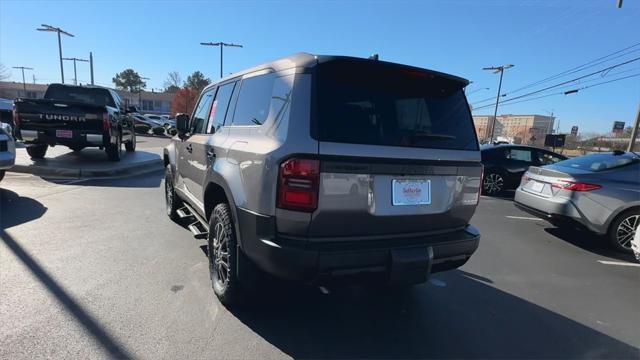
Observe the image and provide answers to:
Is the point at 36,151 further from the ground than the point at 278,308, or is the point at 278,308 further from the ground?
the point at 36,151

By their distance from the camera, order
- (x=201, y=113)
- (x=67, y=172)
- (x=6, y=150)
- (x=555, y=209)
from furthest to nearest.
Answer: (x=67, y=172), (x=6, y=150), (x=555, y=209), (x=201, y=113)

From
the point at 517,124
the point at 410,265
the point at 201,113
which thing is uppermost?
the point at 517,124

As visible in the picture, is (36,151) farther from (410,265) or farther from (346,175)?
(410,265)

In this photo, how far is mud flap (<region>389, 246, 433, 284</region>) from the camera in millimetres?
2400

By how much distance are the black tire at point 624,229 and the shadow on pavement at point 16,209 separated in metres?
8.07

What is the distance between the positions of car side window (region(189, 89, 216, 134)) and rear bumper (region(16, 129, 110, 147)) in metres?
5.79

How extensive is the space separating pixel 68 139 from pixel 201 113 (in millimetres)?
6316

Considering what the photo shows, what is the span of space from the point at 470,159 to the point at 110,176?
8.70 meters

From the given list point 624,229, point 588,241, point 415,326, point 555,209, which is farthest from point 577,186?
point 415,326

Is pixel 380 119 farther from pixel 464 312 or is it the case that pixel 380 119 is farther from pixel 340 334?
pixel 464 312

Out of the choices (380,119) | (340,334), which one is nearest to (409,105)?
(380,119)

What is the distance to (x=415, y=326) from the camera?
2.94 m

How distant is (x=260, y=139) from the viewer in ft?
8.25

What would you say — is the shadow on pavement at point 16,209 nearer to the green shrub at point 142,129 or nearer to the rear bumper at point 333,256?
the rear bumper at point 333,256
